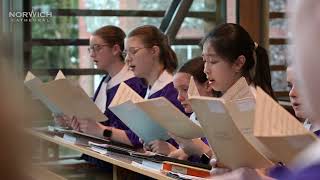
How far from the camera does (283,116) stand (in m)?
1.66

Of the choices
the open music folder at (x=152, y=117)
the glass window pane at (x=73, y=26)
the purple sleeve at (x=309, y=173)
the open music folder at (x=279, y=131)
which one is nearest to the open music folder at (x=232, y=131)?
the open music folder at (x=279, y=131)

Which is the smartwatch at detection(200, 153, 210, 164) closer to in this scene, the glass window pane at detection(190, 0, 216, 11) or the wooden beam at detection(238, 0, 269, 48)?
the wooden beam at detection(238, 0, 269, 48)

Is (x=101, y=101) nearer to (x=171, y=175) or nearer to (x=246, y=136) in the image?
(x=171, y=175)

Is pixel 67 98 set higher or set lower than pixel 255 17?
lower

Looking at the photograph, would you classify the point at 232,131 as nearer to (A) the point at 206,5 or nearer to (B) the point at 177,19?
(B) the point at 177,19

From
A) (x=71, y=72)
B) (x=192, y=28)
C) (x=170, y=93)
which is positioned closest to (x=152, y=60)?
(x=170, y=93)

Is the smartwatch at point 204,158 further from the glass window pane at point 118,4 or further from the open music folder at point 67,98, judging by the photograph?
the glass window pane at point 118,4

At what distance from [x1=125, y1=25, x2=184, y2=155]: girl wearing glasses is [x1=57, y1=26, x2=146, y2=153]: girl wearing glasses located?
0.47 feet

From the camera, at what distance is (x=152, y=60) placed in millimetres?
3143

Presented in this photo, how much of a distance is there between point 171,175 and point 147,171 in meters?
0.19

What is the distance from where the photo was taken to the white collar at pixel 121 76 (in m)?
3.38

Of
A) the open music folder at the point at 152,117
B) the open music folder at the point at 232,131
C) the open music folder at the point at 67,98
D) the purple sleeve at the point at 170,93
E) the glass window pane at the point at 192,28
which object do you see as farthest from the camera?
the glass window pane at the point at 192,28

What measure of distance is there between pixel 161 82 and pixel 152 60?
180mm

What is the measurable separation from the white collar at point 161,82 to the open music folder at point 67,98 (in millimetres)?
280
